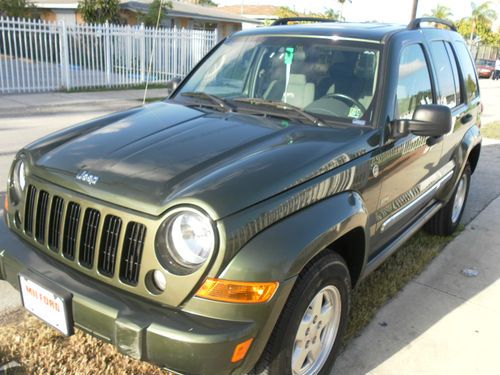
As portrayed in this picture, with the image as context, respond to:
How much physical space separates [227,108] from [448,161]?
2162 millimetres

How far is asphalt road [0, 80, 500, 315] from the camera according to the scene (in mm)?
5816

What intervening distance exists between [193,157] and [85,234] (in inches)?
24.9

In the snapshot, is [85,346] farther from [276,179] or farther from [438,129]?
[438,129]

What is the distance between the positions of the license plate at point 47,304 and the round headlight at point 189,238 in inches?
21.5

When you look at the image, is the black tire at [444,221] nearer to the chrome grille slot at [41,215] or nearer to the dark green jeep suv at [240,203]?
the dark green jeep suv at [240,203]

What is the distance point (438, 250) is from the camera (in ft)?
15.3

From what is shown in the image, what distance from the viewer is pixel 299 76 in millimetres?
3359

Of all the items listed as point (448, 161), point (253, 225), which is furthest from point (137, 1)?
point (253, 225)

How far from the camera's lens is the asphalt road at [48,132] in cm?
582

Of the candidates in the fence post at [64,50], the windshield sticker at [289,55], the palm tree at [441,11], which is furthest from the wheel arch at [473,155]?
the palm tree at [441,11]

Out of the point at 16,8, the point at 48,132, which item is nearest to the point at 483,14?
the point at 16,8

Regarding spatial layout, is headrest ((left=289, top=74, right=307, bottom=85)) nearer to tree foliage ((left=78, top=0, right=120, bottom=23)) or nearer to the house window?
tree foliage ((left=78, top=0, right=120, bottom=23))

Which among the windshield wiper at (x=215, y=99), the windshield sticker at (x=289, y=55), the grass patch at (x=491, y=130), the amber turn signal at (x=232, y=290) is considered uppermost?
the windshield sticker at (x=289, y=55)

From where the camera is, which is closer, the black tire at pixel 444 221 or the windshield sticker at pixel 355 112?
the windshield sticker at pixel 355 112
